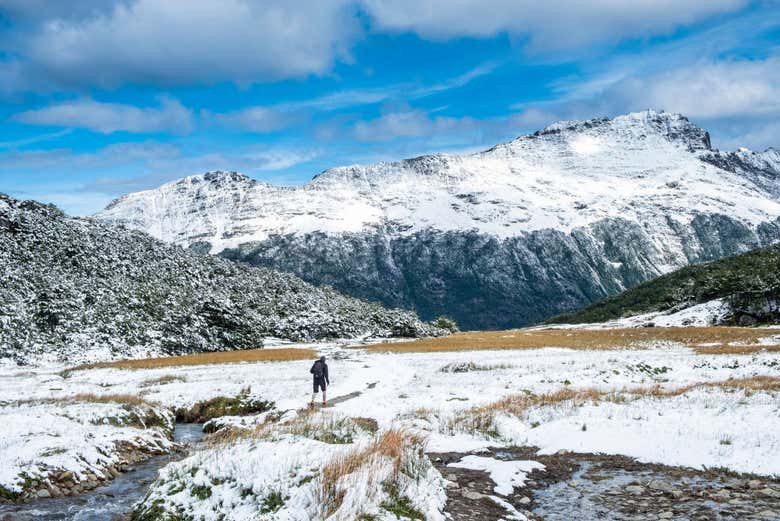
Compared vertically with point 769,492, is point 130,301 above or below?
above

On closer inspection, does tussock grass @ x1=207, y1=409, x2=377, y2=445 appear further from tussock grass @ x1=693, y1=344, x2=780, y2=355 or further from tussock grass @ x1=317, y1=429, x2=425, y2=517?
tussock grass @ x1=693, y1=344, x2=780, y2=355

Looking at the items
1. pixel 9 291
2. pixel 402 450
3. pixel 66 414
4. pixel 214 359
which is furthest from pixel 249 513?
pixel 9 291

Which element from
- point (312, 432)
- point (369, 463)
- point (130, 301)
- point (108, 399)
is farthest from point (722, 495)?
point (130, 301)

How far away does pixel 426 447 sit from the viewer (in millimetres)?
17953

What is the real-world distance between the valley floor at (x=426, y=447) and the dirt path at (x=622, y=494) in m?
0.06

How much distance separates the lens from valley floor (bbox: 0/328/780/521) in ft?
36.2

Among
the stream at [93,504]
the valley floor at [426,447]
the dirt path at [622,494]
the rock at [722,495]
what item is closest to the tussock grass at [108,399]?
the valley floor at [426,447]

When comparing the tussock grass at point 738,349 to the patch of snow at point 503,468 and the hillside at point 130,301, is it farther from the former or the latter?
the hillside at point 130,301

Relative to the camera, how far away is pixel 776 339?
6412 centimetres

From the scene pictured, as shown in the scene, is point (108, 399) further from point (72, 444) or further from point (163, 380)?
point (163, 380)

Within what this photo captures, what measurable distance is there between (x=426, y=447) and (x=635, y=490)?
22.0ft

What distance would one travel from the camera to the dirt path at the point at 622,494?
442 inches

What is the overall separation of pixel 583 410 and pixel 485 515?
11.2 meters

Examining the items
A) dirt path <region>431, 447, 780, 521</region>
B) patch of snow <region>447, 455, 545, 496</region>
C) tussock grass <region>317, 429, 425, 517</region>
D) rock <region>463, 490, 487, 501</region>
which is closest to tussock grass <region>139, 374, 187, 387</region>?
patch of snow <region>447, 455, 545, 496</region>
